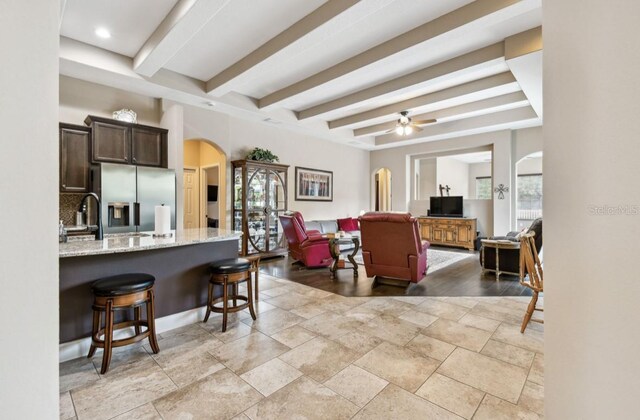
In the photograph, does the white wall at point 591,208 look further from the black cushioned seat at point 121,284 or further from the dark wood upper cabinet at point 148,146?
the dark wood upper cabinet at point 148,146

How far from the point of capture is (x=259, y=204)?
6.35 metres

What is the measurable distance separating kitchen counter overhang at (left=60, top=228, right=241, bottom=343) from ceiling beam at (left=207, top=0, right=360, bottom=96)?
2426 mm

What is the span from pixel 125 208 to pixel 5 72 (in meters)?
3.79

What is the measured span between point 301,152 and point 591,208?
23.4 ft

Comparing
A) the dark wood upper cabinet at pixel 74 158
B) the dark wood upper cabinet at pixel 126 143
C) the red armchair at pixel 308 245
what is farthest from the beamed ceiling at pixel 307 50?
the red armchair at pixel 308 245

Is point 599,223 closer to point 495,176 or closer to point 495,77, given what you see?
point 495,77

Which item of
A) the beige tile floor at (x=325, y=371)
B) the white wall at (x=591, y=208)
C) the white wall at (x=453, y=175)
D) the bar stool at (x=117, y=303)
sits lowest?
the beige tile floor at (x=325, y=371)

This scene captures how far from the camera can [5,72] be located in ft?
2.79

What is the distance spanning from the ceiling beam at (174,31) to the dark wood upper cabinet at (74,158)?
1.18 metres

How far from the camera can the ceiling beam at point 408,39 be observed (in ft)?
9.64

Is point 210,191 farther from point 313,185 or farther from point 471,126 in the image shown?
point 471,126

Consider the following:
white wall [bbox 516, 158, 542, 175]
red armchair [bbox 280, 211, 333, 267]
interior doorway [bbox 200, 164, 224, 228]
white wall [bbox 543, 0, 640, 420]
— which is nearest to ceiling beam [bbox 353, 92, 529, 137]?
red armchair [bbox 280, 211, 333, 267]

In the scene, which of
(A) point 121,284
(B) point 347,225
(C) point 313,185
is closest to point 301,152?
(C) point 313,185

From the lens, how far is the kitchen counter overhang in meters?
2.29
